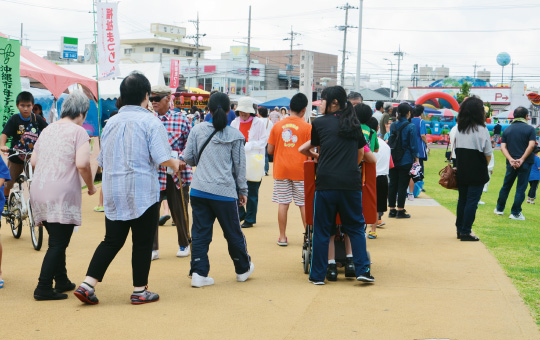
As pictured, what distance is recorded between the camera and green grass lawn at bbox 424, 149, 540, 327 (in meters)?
6.24

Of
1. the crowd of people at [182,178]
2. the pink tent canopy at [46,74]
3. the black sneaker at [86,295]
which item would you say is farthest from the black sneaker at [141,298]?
the pink tent canopy at [46,74]

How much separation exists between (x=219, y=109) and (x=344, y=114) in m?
1.22

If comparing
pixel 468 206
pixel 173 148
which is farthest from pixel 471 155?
pixel 173 148

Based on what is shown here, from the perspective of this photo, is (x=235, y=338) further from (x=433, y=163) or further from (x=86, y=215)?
(x=433, y=163)

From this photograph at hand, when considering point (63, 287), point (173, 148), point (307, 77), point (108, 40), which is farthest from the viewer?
point (108, 40)

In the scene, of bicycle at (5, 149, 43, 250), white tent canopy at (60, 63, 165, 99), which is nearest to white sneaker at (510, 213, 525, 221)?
bicycle at (5, 149, 43, 250)

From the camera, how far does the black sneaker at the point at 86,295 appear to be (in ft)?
16.8

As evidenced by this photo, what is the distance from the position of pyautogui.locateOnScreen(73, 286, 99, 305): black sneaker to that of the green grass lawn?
3665mm

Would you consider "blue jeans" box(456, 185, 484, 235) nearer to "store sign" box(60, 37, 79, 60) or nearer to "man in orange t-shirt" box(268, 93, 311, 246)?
"man in orange t-shirt" box(268, 93, 311, 246)

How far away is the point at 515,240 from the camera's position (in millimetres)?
8945

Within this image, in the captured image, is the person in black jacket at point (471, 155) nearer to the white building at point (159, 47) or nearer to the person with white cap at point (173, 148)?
the person with white cap at point (173, 148)

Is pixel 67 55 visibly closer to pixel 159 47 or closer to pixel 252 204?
pixel 252 204

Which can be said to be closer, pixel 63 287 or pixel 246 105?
pixel 63 287

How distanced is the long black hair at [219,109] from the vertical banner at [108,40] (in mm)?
9866
